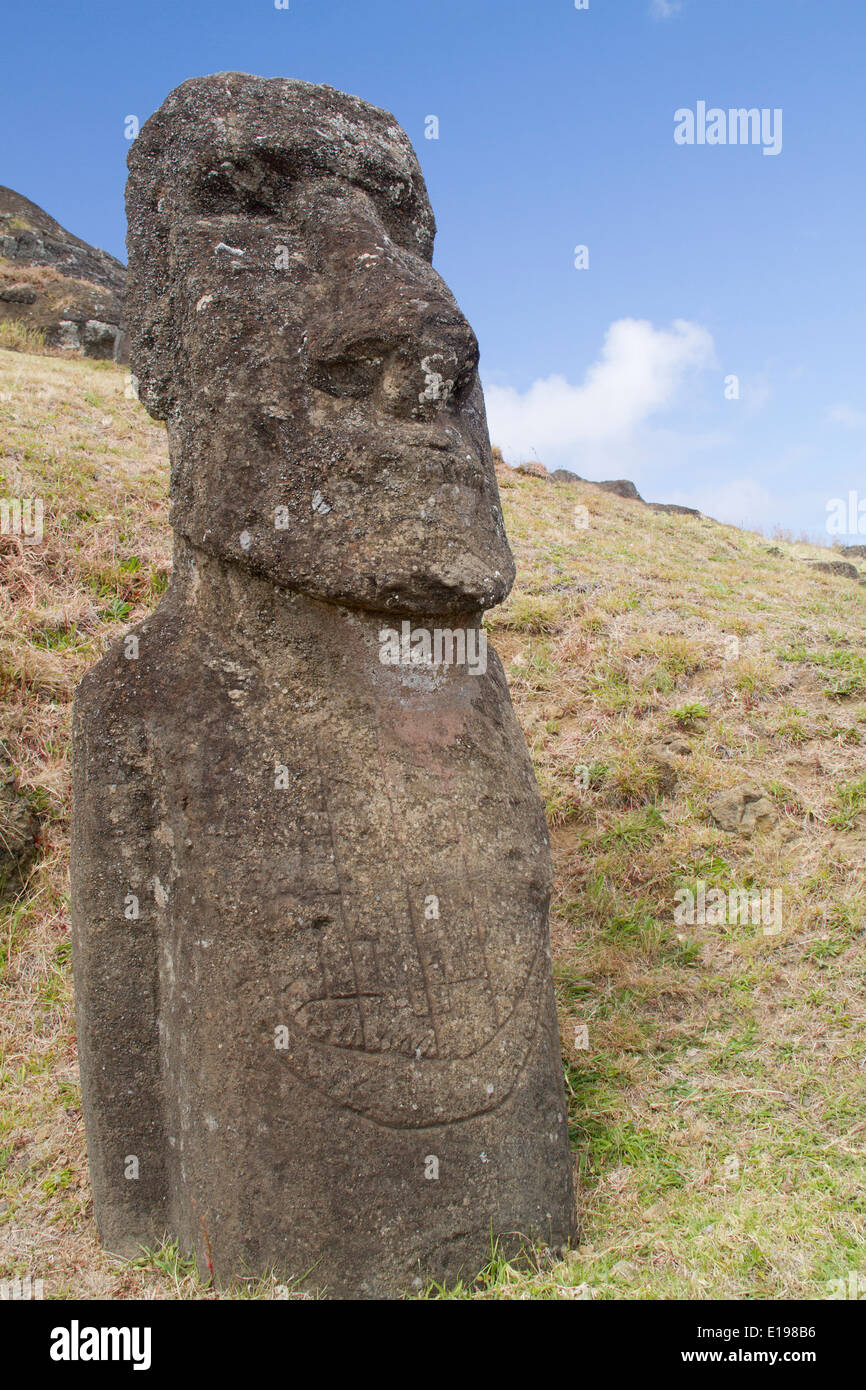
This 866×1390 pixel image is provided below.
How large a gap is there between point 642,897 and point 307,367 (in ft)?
9.13

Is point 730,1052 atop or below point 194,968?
below

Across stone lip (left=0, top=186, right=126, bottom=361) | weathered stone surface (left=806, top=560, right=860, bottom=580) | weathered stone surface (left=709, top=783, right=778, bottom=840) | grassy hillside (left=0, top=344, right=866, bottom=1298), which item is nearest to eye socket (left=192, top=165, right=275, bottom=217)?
grassy hillside (left=0, top=344, right=866, bottom=1298)

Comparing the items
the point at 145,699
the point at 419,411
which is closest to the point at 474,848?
the point at 145,699

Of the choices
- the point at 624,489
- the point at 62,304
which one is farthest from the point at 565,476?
the point at 62,304

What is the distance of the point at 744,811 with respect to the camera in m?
5.00

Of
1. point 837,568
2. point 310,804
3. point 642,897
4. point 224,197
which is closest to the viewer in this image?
point 310,804

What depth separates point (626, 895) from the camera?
15.5ft

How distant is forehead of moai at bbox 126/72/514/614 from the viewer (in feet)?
8.98

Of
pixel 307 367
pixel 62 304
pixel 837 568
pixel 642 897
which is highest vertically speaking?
pixel 62 304

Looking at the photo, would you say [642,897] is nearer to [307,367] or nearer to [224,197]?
[307,367]

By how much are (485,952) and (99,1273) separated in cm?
133

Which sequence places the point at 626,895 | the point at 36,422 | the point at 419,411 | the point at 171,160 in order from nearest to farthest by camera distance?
the point at 419,411 < the point at 171,160 < the point at 626,895 < the point at 36,422

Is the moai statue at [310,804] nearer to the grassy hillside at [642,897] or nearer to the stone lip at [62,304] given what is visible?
the grassy hillside at [642,897]

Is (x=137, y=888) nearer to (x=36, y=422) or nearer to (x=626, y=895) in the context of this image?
(x=626, y=895)
